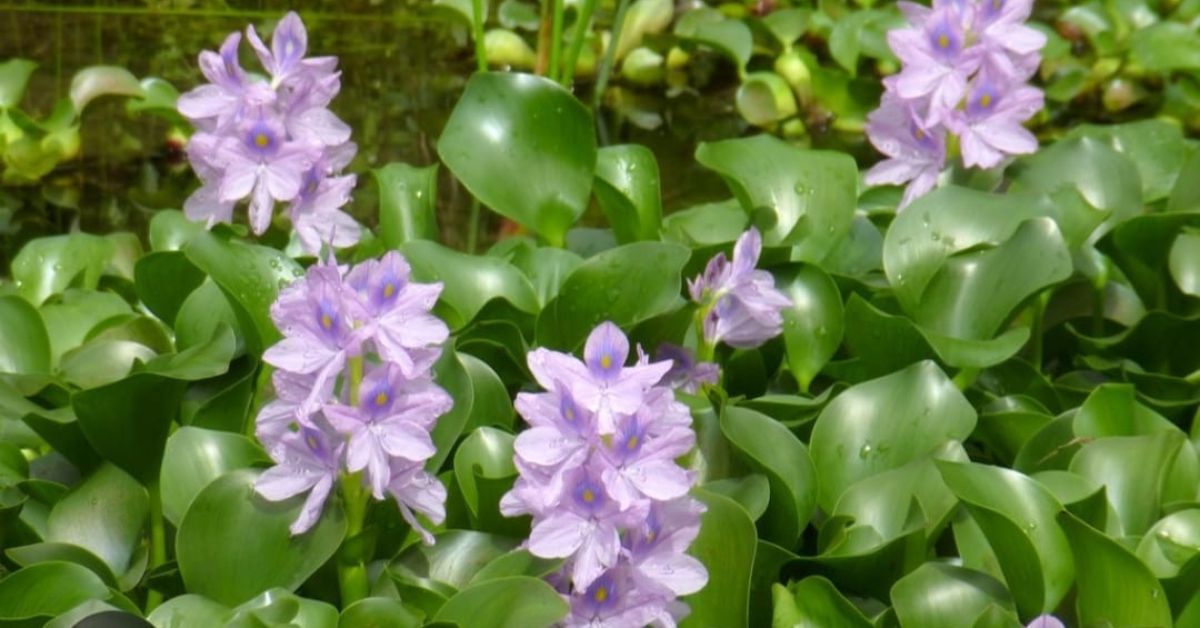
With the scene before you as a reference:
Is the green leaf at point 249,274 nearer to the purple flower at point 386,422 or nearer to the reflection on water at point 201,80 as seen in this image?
the purple flower at point 386,422

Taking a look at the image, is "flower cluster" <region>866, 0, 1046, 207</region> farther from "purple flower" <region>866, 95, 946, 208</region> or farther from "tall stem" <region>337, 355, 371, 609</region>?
"tall stem" <region>337, 355, 371, 609</region>

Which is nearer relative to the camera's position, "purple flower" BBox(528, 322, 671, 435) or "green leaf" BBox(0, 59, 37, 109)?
"purple flower" BBox(528, 322, 671, 435)

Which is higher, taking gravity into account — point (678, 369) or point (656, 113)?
point (678, 369)

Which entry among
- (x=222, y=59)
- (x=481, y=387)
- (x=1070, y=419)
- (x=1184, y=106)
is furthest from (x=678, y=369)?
(x=1184, y=106)

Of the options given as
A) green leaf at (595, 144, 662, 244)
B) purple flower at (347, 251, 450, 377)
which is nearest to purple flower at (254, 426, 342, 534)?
purple flower at (347, 251, 450, 377)

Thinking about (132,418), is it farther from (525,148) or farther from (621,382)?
(525,148)

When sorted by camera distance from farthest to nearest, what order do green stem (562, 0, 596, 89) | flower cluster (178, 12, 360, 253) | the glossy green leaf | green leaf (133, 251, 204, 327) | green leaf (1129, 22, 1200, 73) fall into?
green leaf (1129, 22, 1200, 73) → green stem (562, 0, 596, 89) → green leaf (133, 251, 204, 327) → flower cluster (178, 12, 360, 253) → the glossy green leaf

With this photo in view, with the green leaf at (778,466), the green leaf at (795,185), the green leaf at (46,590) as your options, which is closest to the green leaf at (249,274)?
the green leaf at (46,590)

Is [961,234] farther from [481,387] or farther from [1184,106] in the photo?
[1184,106]

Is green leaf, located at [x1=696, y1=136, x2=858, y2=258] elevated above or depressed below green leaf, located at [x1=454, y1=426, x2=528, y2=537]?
below
